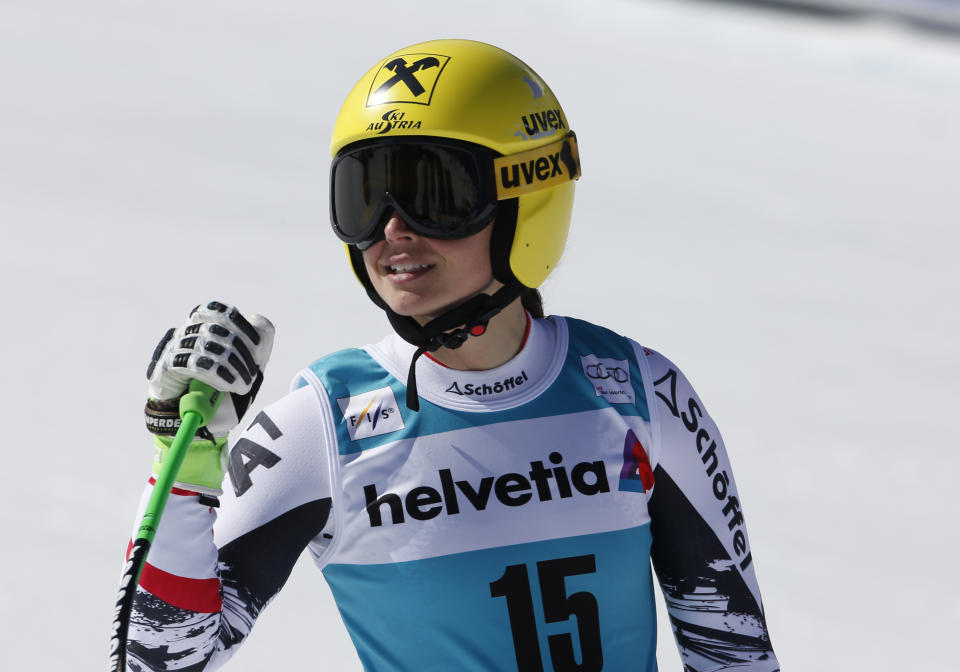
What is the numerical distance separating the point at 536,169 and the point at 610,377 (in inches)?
15.8

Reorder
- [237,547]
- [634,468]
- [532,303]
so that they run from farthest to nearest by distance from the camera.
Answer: [532,303], [634,468], [237,547]

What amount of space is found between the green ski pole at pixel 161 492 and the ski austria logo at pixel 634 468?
0.73 m

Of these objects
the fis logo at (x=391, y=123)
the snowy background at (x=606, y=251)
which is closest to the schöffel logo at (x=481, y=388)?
the fis logo at (x=391, y=123)

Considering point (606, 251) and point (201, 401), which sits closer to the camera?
point (201, 401)

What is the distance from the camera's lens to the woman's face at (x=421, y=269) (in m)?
2.17

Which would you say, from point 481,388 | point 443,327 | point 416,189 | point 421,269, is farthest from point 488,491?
point 416,189

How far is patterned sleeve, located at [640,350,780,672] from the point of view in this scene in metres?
2.31

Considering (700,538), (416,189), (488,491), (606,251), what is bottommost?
(700,538)

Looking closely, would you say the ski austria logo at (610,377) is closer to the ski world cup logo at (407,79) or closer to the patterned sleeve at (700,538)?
the patterned sleeve at (700,538)

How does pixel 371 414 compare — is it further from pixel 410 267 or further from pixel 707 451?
pixel 707 451

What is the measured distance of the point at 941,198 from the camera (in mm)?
8984

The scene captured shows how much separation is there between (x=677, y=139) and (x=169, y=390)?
26.7 ft

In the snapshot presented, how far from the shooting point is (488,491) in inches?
86.1

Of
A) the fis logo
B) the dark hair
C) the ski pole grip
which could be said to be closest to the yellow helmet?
the fis logo
